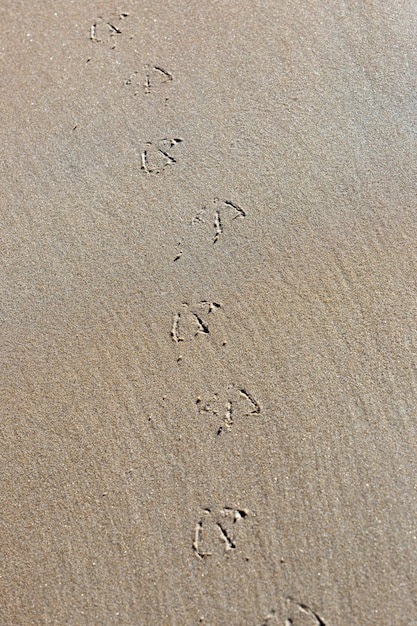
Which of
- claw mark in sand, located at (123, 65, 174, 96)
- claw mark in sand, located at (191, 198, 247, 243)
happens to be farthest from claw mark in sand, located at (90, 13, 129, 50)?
claw mark in sand, located at (191, 198, 247, 243)

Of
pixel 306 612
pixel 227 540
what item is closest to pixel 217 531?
pixel 227 540

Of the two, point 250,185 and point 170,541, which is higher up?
point 250,185

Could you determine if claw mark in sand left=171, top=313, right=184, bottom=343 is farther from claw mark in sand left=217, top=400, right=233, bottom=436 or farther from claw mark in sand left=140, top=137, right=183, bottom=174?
claw mark in sand left=140, top=137, right=183, bottom=174

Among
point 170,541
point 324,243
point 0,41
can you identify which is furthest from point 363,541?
point 0,41

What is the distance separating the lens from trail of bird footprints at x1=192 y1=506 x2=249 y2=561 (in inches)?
80.6

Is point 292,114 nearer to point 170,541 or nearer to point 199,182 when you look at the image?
point 199,182

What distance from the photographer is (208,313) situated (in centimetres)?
245

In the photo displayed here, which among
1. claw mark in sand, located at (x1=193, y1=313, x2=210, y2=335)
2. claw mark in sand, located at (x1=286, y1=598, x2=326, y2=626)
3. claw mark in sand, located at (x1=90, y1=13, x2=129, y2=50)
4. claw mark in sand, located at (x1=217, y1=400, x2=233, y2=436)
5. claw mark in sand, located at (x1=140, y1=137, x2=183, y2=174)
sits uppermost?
claw mark in sand, located at (x1=90, y1=13, x2=129, y2=50)

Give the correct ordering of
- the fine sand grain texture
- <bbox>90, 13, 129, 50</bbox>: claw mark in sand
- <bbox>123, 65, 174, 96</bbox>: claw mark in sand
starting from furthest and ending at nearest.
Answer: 1. <bbox>90, 13, 129, 50</bbox>: claw mark in sand
2. <bbox>123, 65, 174, 96</bbox>: claw mark in sand
3. the fine sand grain texture

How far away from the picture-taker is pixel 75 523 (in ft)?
7.02

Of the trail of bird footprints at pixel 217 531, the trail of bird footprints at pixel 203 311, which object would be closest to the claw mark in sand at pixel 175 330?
the trail of bird footprints at pixel 203 311

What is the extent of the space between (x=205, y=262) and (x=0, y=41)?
1.60 metres

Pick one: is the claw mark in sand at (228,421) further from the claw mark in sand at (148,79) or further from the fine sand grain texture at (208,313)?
the claw mark in sand at (148,79)

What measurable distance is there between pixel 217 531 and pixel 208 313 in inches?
30.1
